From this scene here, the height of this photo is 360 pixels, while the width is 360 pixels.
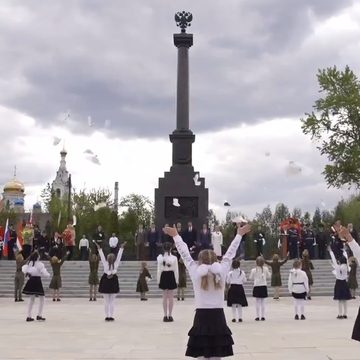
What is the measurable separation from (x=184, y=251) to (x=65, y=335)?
20.9ft

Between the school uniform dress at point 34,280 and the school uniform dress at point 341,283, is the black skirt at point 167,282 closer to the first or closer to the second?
the school uniform dress at point 34,280

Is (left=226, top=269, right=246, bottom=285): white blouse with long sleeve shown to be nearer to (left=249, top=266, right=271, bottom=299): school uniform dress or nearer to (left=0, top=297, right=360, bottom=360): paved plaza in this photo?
(left=249, top=266, right=271, bottom=299): school uniform dress

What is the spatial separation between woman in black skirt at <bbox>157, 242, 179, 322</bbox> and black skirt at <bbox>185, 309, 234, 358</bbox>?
8148 mm

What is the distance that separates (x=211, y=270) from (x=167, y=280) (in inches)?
334

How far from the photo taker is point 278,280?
23.9m

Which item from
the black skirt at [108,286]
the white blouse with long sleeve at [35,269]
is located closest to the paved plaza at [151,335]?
the black skirt at [108,286]

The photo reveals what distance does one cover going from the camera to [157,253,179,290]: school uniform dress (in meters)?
16.1

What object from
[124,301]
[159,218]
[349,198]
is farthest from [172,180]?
[349,198]

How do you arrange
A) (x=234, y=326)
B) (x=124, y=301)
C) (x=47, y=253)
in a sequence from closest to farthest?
(x=234, y=326) < (x=124, y=301) < (x=47, y=253)

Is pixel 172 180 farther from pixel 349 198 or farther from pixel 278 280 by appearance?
pixel 349 198

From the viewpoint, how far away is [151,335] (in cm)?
1338

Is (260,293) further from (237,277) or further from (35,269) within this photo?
(35,269)

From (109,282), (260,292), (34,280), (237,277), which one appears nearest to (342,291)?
(260,292)

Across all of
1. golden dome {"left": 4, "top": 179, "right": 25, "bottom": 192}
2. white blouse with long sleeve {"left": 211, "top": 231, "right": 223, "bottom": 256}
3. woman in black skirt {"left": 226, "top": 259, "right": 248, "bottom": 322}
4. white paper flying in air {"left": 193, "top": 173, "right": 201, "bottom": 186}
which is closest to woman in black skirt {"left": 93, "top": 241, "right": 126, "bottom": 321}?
woman in black skirt {"left": 226, "top": 259, "right": 248, "bottom": 322}
